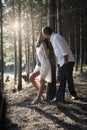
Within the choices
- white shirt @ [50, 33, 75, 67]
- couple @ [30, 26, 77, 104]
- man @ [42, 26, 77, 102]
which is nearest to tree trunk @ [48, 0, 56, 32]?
couple @ [30, 26, 77, 104]

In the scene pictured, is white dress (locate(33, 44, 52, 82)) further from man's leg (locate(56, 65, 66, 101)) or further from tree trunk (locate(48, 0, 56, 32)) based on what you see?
tree trunk (locate(48, 0, 56, 32))

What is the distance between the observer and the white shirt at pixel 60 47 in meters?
8.00

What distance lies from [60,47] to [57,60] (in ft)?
1.51

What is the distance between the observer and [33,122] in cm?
669

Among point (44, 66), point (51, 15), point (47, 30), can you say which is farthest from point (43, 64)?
point (51, 15)

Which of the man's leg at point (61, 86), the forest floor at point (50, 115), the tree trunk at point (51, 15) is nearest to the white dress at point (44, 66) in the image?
the man's leg at point (61, 86)

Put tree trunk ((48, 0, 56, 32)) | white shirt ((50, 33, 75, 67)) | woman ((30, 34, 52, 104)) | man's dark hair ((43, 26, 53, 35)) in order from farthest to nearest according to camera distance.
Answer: tree trunk ((48, 0, 56, 32)) → woman ((30, 34, 52, 104)) → man's dark hair ((43, 26, 53, 35)) → white shirt ((50, 33, 75, 67))

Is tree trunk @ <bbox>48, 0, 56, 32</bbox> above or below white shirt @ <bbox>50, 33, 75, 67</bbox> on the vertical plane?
above

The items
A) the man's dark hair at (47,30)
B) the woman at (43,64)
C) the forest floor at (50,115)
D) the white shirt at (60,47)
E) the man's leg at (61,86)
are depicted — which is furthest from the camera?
the woman at (43,64)

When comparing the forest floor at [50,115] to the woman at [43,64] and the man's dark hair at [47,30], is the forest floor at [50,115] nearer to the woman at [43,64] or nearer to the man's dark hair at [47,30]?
the woman at [43,64]

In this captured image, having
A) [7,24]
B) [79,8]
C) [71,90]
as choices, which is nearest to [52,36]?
[71,90]

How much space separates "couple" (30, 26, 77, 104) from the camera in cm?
804

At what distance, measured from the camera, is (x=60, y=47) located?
8.01 metres

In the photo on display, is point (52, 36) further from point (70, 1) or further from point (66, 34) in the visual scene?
point (66, 34)
